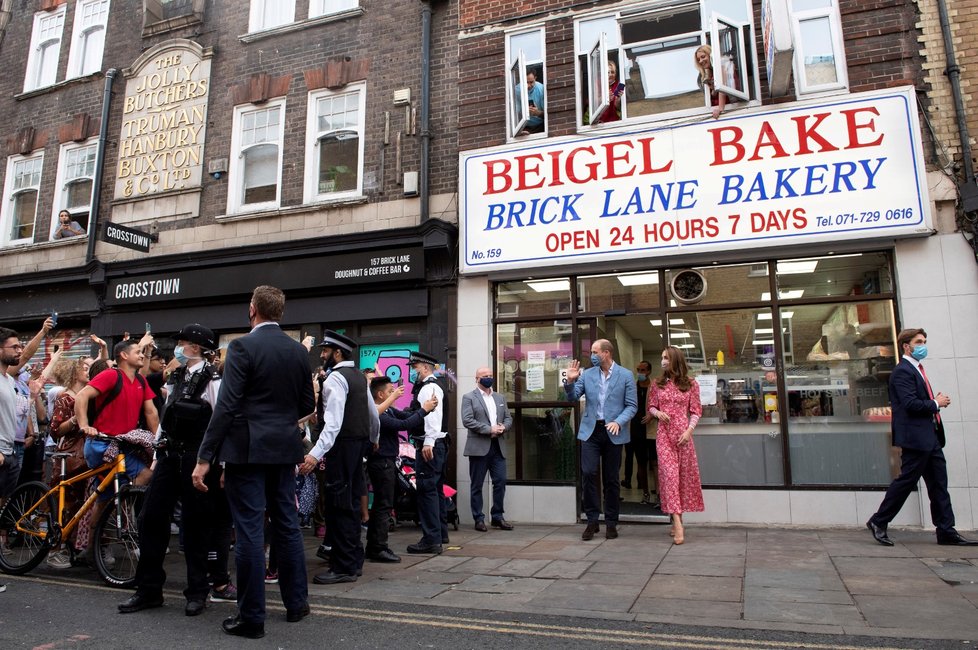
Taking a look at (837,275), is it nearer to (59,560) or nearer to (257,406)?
(257,406)

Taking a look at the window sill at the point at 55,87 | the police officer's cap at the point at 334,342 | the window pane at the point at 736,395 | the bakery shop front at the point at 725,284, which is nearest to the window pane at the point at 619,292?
the bakery shop front at the point at 725,284

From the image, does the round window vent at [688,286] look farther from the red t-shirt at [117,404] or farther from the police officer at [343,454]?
the red t-shirt at [117,404]

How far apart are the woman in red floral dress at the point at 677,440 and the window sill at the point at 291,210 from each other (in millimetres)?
5547

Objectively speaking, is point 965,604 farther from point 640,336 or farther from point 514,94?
point 514,94

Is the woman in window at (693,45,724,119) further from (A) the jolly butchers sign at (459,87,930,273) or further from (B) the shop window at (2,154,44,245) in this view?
(B) the shop window at (2,154,44,245)

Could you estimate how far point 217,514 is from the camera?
4.92 metres

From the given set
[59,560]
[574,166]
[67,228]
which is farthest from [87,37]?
[59,560]

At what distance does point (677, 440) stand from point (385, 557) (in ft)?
10.3

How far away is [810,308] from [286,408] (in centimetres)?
650

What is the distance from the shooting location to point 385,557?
6230mm

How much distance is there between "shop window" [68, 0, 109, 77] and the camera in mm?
13562

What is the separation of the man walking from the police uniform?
100 inches

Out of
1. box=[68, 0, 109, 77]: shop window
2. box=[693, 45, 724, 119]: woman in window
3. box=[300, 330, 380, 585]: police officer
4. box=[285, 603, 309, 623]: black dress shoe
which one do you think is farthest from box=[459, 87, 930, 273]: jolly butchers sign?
box=[68, 0, 109, 77]: shop window

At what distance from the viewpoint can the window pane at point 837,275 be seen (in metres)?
8.08
